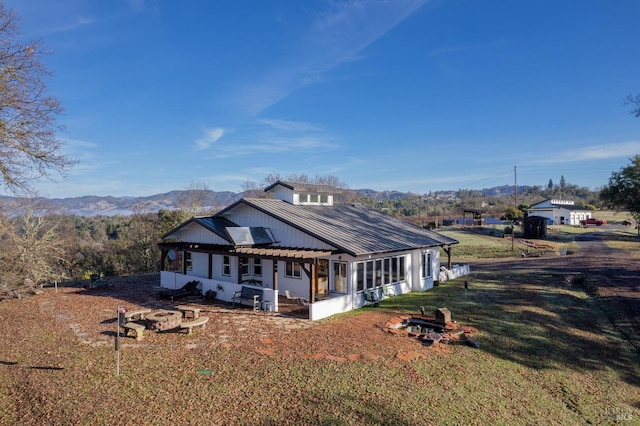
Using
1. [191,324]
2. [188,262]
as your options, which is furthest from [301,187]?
[191,324]

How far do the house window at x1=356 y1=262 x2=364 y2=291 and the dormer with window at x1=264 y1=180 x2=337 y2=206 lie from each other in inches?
262

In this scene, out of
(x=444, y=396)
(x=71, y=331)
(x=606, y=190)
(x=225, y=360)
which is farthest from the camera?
(x=606, y=190)

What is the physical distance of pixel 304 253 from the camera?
1614 centimetres

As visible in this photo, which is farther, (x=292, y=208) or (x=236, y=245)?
(x=292, y=208)

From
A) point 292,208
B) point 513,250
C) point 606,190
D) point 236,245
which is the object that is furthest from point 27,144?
point 606,190

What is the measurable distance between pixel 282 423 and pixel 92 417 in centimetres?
372

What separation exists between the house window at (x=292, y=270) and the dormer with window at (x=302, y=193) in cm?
473

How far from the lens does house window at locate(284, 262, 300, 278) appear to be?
61.0 ft

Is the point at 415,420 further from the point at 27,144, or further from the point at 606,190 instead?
the point at 606,190

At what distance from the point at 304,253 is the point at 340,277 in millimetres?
2783

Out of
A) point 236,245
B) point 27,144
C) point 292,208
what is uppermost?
point 27,144

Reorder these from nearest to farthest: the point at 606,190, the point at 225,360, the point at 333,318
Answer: the point at 225,360, the point at 333,318, the point at 606,190

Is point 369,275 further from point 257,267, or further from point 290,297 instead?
point 257,267

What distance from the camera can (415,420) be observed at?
763cm
